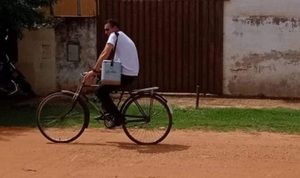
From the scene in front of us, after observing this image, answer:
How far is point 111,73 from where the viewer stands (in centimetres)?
958

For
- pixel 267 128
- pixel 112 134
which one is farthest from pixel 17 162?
pixel 267 128

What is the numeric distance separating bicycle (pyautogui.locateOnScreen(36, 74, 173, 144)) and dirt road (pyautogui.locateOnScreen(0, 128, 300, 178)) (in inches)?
7.0

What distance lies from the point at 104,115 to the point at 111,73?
28.4 inches

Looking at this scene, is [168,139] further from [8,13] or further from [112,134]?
[8,13]

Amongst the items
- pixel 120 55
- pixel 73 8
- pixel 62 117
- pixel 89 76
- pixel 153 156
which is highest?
pixel 73 8

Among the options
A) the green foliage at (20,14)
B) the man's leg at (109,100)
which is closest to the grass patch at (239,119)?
the man's leg at (109,100)

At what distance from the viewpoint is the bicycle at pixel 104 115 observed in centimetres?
980

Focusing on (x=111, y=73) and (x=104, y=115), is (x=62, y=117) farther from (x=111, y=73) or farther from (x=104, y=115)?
(x=111, y=73)

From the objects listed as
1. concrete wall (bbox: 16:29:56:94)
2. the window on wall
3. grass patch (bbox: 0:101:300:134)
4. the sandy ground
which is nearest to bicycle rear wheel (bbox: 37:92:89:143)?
the sandy ground

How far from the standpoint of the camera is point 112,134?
422 inches

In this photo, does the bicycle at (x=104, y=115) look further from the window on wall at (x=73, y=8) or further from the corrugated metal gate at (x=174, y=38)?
the window on wall at (x=73, y=8)

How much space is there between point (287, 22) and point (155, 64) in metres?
2.99

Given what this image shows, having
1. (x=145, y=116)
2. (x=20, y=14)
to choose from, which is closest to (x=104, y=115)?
(x=145, y=116)

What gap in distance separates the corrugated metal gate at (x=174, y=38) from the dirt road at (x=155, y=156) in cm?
435
